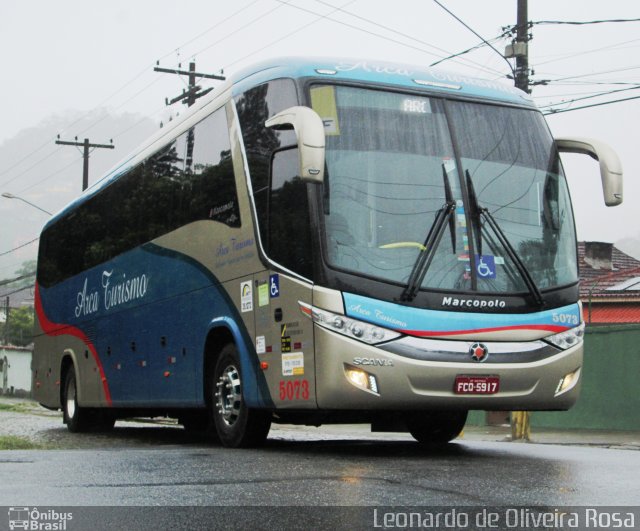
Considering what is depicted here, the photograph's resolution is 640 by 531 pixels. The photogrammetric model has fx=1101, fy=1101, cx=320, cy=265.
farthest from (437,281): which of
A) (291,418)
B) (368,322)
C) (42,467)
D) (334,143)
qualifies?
(42,467)

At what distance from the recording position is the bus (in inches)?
367

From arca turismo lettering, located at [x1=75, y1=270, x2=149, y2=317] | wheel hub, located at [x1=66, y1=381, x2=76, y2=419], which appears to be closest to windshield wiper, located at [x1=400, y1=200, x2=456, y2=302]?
arca turismo lettering, located at [x1=75, y1=270, x2=149, y2=317]

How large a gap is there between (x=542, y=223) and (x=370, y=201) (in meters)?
1.74

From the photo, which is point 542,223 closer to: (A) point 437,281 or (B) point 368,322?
(A) point 437,281

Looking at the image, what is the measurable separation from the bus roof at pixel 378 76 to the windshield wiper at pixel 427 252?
54.9 inches

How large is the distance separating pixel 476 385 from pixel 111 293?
7.38 metres

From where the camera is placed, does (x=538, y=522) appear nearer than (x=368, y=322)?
Yes

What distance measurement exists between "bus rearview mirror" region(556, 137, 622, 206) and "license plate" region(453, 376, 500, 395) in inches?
89.3

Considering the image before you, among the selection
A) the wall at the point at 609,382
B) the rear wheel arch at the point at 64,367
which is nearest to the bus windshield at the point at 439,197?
the wall at the point at 609,382

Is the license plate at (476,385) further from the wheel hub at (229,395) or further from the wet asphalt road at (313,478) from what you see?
the wheel hub at (229,395)

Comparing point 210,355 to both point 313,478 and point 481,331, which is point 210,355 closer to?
point 481,331

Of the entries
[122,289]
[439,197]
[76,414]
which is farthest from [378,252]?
[76,414]

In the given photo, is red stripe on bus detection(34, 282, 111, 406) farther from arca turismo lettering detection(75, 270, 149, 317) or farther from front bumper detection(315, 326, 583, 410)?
front bumper detection(315, 326, 583, 410)

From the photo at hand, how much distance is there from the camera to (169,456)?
9656 mm
